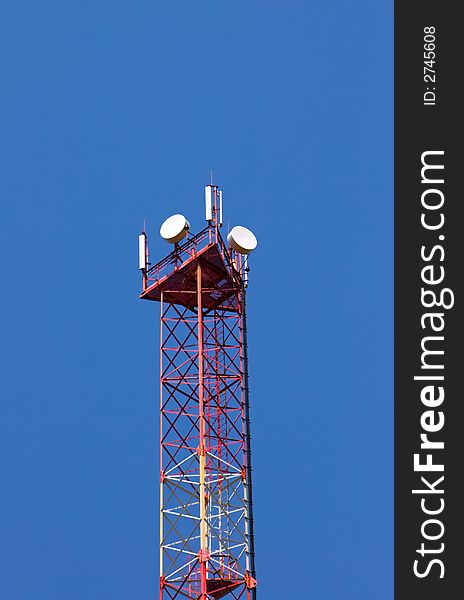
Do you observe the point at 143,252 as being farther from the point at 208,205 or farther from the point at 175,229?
the point at 208,205

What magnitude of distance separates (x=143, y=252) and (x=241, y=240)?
4.59 meters

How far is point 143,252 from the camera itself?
43.4 m

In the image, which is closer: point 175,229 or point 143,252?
point 175,229

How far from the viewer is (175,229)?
41.5 meters

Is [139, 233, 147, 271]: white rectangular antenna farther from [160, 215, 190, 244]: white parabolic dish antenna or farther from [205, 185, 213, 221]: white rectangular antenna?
[205, 185, 213, 221]: white rectangular antenna

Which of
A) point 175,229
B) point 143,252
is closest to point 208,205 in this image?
point 175,229

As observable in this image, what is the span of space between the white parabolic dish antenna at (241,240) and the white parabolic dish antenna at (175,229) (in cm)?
237

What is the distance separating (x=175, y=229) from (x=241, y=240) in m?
3.30

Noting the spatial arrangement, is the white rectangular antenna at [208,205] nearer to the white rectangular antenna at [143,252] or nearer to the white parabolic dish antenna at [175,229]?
the white parabolic dish antenna at [175,229]

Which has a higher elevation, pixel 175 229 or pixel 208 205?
pixel 208 205

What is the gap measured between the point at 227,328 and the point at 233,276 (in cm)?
244

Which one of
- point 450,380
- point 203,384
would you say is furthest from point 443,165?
point 203,384

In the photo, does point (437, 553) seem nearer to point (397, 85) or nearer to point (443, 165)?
point (443, 165)

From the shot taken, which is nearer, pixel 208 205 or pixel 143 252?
pixel 208 205
